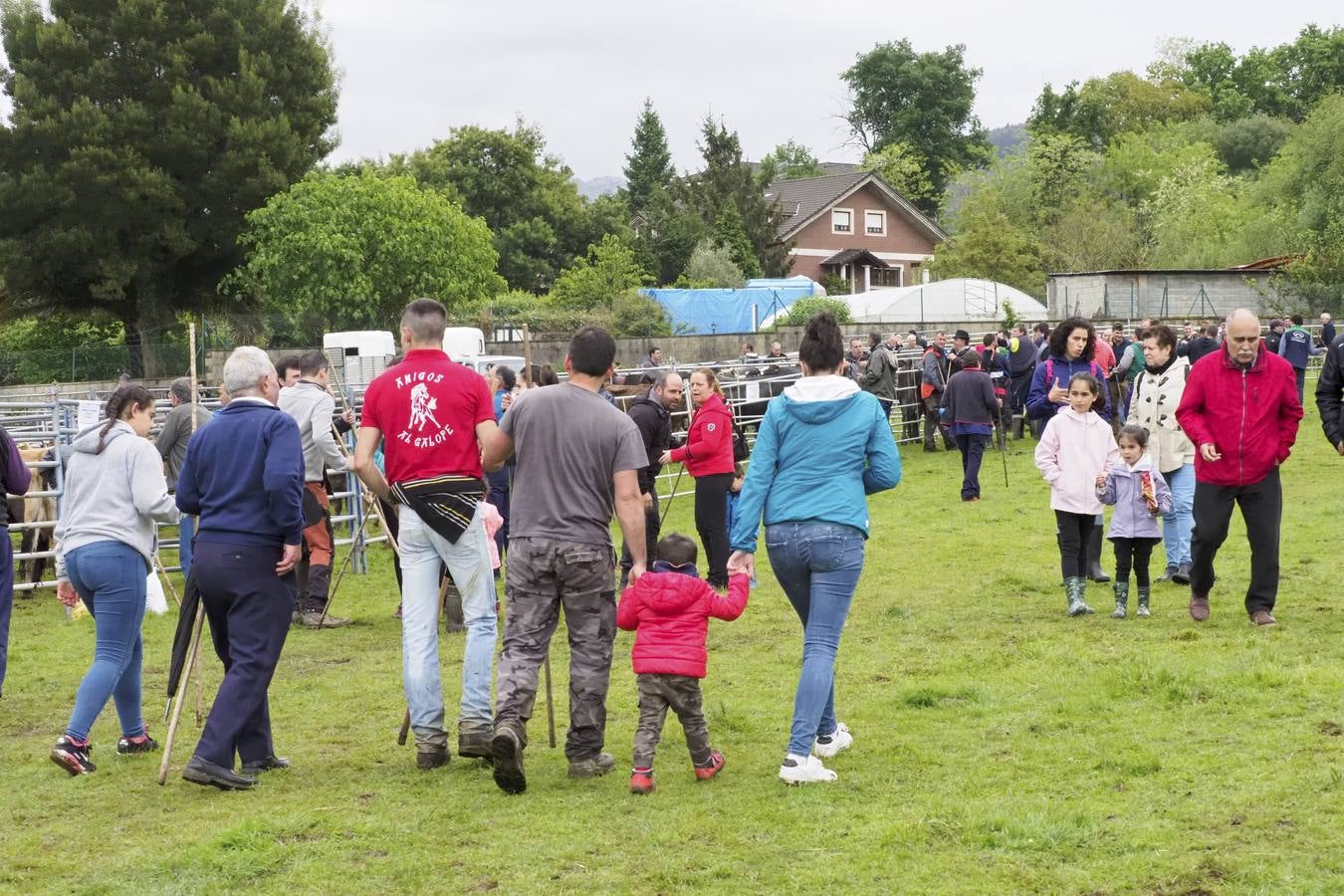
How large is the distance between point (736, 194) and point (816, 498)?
5449 centimetres

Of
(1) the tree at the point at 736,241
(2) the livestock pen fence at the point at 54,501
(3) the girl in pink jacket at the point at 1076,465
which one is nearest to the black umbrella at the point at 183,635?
(3) the girl in pink jacket at the point at 1076,465

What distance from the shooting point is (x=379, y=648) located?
10469 mm

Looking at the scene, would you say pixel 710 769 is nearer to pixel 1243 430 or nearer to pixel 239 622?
pixel 239 622

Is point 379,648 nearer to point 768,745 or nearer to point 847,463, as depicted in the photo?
point 768,745

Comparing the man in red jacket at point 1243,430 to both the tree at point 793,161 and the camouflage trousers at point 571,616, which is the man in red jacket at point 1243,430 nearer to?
the camouflage trousers at point 571,616

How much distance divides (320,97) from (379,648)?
38.2 m

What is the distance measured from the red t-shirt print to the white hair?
0.53 meters

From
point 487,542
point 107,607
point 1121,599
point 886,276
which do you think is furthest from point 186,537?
point 886,276

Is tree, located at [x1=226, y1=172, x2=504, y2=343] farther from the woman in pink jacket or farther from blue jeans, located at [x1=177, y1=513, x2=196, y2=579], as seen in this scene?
the woman in pink jacket

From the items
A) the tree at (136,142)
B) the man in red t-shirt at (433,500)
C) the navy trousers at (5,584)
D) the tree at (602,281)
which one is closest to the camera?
the man in red t-shirt at (433,500)

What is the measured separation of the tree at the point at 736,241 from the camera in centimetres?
5756

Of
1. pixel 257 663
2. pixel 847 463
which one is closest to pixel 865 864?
pixel 847 463

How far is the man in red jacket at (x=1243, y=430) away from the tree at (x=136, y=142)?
113 feet

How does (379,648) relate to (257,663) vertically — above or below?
below
